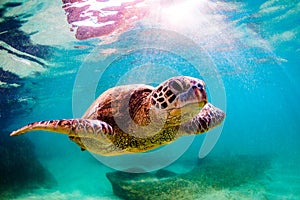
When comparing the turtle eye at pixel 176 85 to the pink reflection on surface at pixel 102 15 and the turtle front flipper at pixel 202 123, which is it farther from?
the pink reflection on surface at pixel 102 15

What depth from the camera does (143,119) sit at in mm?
3736

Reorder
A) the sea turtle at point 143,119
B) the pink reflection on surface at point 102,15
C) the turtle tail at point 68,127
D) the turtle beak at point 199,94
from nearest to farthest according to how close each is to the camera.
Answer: the turtle beak at point 199,94
the sea turtle at point 143,119
the turtle tail at point 68,127
the pink reflection on surface at point 102,15

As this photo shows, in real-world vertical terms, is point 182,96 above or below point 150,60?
below

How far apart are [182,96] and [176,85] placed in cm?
15

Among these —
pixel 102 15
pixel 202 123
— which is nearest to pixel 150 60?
pixel 102 15

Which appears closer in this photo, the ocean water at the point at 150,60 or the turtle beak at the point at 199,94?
the turtle beak at the point at 199,94

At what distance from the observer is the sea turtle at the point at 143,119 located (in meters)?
2.89

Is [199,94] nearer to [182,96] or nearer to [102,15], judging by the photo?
[182,96]

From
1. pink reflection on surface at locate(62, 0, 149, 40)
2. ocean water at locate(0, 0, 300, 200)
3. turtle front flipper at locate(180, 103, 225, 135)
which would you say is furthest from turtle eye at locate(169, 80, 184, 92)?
pink reflection on surface at locate(62, 0, 149, 40)

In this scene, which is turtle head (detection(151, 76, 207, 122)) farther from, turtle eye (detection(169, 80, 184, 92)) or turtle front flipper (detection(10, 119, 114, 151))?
turtle front flipper (detection(10, 119, 114, 151))

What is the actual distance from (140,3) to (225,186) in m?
8.52

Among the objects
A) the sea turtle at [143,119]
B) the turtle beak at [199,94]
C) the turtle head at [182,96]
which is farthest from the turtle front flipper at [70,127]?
the turtle beak at [199,94]

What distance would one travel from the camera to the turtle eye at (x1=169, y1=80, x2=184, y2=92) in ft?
9.40

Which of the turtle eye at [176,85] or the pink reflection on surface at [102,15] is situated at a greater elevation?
the pink reflection on surface at [102,15]
